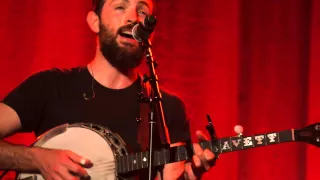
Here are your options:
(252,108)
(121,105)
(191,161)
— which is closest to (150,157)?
(191,161)

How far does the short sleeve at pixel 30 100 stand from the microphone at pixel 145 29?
2.07ft

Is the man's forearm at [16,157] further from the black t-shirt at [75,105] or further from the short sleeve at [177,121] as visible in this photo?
the short sleeve at [177,121]

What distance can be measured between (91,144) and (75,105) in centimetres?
28

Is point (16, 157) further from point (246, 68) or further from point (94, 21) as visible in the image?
point (246, 68)

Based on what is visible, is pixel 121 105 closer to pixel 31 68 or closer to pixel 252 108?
pixel 31 68

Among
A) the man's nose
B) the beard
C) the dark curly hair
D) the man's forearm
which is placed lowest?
the man's forearm

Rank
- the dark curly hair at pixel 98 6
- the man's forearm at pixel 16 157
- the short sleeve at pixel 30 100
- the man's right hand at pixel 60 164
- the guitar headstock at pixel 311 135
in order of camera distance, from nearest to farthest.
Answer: the guitar headstock at pixel 311 135 → the man's right hand at pixel 60 164 → the man's forearm at pixel 16 157 → the short sleeve at pixel 30 100 → the dark curly hair at pixel 98 6

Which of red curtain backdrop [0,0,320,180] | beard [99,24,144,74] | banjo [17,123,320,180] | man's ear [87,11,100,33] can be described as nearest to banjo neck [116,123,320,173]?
banjo [17,123,320,180]

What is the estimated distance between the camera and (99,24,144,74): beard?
2.45 metres

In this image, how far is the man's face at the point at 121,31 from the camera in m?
2.45

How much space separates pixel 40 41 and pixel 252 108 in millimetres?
1237

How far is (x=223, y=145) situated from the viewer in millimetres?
2012

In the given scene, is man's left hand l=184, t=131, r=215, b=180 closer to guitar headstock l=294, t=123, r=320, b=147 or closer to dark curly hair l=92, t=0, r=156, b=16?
guitar headstock l=294, t=123, r=320, b=147

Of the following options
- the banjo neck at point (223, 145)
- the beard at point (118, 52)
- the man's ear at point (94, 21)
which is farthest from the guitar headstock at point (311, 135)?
the man's ear at point (94, 21)
